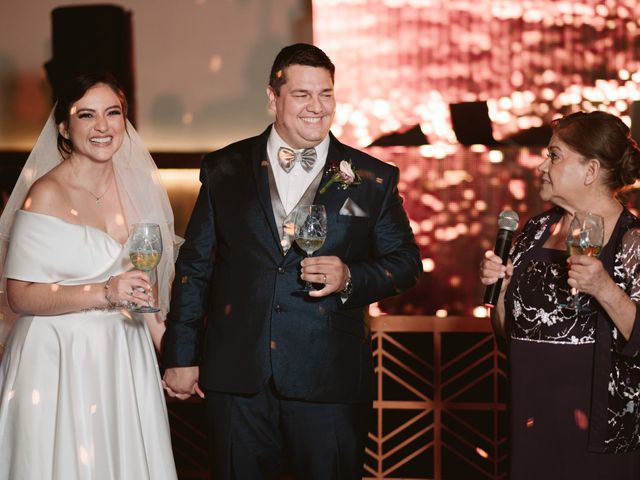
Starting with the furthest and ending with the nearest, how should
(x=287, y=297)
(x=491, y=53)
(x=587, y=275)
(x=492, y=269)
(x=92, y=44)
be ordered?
(x=92, y=44)
(x=491, y=53)
(x=287, y=297)
(x=492, y=269)
(x=587, y=275)

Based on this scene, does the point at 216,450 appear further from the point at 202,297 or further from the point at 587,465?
the point at 587,465

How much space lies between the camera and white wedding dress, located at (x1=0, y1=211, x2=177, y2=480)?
2.58 meters

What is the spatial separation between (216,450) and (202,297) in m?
0.47

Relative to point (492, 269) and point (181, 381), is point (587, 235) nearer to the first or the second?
point (492, 269)

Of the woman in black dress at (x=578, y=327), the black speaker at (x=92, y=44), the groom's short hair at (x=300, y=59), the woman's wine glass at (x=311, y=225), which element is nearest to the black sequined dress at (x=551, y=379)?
the woman in black dress at (x=578, y=327)

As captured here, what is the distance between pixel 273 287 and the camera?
8.73 ft

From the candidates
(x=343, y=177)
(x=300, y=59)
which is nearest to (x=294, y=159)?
(x=343, y=177)

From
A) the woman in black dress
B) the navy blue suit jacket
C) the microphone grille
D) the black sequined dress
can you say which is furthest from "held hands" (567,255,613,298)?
the navy blue suit jacket

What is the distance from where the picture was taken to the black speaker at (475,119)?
4.79 meters

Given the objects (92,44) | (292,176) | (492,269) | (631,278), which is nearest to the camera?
(631,278)

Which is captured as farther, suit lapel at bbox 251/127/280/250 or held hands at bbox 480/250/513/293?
suit lapel at bbox 251/127/280/250

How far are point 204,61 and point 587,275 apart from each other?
3.43 meters

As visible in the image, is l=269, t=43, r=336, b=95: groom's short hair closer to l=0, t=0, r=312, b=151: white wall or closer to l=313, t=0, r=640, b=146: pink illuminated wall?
l=313, t=0, r=640, b=146: pink illuminated wall

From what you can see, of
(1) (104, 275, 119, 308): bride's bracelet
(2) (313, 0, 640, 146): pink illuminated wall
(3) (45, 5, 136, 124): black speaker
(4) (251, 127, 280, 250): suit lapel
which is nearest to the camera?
(1) (104, 275, 119, 308): bride's bracelet
